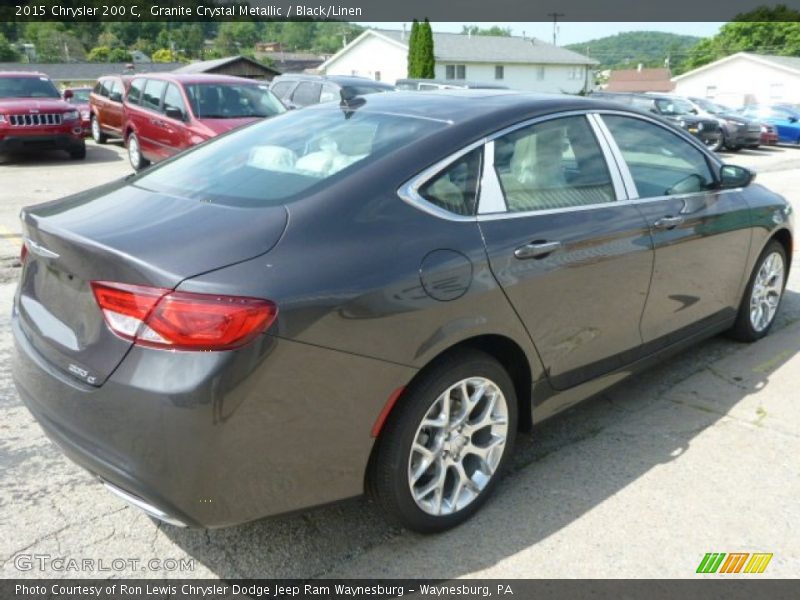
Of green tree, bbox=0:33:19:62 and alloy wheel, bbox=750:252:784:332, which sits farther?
green tree, bbox=0:33:19:62

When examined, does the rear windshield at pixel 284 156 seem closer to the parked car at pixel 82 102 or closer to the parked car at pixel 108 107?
the parked car at pixel 82 102

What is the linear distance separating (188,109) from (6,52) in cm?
7856

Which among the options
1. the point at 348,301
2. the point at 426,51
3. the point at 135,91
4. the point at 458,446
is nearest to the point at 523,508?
the point at 458,446

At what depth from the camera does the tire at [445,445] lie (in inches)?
98.7

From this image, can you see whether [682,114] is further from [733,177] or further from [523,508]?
[523,508]

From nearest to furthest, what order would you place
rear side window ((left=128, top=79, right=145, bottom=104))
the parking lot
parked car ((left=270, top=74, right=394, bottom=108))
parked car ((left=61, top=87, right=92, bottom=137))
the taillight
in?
the taillight → the parking lot → rear side window ((left=128, top=79, right=145, bottom=104)) → parked car ((left=270, top=74, right=394, bottom=108)) → parked car ((left=61, top=87, right=92, bottom=137))

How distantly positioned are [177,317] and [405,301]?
2.43ft

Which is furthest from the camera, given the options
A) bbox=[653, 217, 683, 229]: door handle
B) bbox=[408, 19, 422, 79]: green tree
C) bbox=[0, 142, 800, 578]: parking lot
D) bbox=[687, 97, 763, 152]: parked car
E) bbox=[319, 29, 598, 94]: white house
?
bbox=[319, 29, 598, 94]: white house

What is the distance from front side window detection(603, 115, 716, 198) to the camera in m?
3.54

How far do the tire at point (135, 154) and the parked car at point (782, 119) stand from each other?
70.8ft

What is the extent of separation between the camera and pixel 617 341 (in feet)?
11.1

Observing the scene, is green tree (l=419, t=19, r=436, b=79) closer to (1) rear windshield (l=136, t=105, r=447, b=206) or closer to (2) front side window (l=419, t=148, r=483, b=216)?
(1) rear windshield (l=136, t=105, r=447, b=206)

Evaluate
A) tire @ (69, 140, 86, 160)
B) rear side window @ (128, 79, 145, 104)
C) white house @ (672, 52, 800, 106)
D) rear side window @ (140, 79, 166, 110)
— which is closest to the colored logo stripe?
rear side window @ (140, 79, 166, 110)

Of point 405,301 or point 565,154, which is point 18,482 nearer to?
point 405,301
